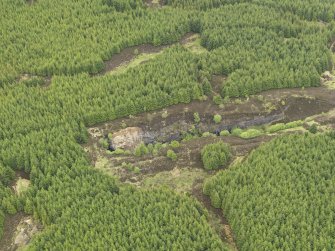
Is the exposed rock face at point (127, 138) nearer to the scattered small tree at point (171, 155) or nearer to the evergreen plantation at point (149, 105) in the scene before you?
the evergreen plantation at point (149, 105)

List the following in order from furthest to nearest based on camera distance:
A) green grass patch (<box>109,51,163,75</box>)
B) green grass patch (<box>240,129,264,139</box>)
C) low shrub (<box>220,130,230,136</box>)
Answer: green grass patch (<box>109,51,163,75</box>) → low shrub (<box>220,130,230,136</box>) → green grass patch (<box>240,129,264,139</box>)

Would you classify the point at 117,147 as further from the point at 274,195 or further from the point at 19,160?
the point at 274,195

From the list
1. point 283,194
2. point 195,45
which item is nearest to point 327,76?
point 195,45

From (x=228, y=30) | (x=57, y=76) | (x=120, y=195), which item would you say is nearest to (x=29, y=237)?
(x=120, y=195)

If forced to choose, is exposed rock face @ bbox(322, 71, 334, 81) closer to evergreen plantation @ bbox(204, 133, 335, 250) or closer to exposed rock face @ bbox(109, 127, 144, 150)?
evergreen plantation @ bbox(204, 133, 335, 250)

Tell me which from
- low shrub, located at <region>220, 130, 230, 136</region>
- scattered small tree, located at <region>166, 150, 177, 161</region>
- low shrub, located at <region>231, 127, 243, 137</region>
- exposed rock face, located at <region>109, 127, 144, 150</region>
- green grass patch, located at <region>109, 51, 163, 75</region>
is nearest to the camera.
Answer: scattered small tree, located at <region>166, 150, 177, 161</region>

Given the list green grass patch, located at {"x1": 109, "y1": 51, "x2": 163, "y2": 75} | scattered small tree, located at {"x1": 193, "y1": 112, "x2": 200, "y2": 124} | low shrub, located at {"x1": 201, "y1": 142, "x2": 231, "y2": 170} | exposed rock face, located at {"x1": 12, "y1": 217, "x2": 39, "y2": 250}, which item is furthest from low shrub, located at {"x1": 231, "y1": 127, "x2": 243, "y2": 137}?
exposed rock face, located at {"x1": 12, "y1": 217, "x2": 39, "y2": 250}

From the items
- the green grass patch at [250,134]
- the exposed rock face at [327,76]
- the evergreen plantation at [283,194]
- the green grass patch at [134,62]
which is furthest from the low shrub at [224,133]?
the exposed rock face at [327,76]

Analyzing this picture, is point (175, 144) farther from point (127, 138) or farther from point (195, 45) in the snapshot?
point (195, 45)
